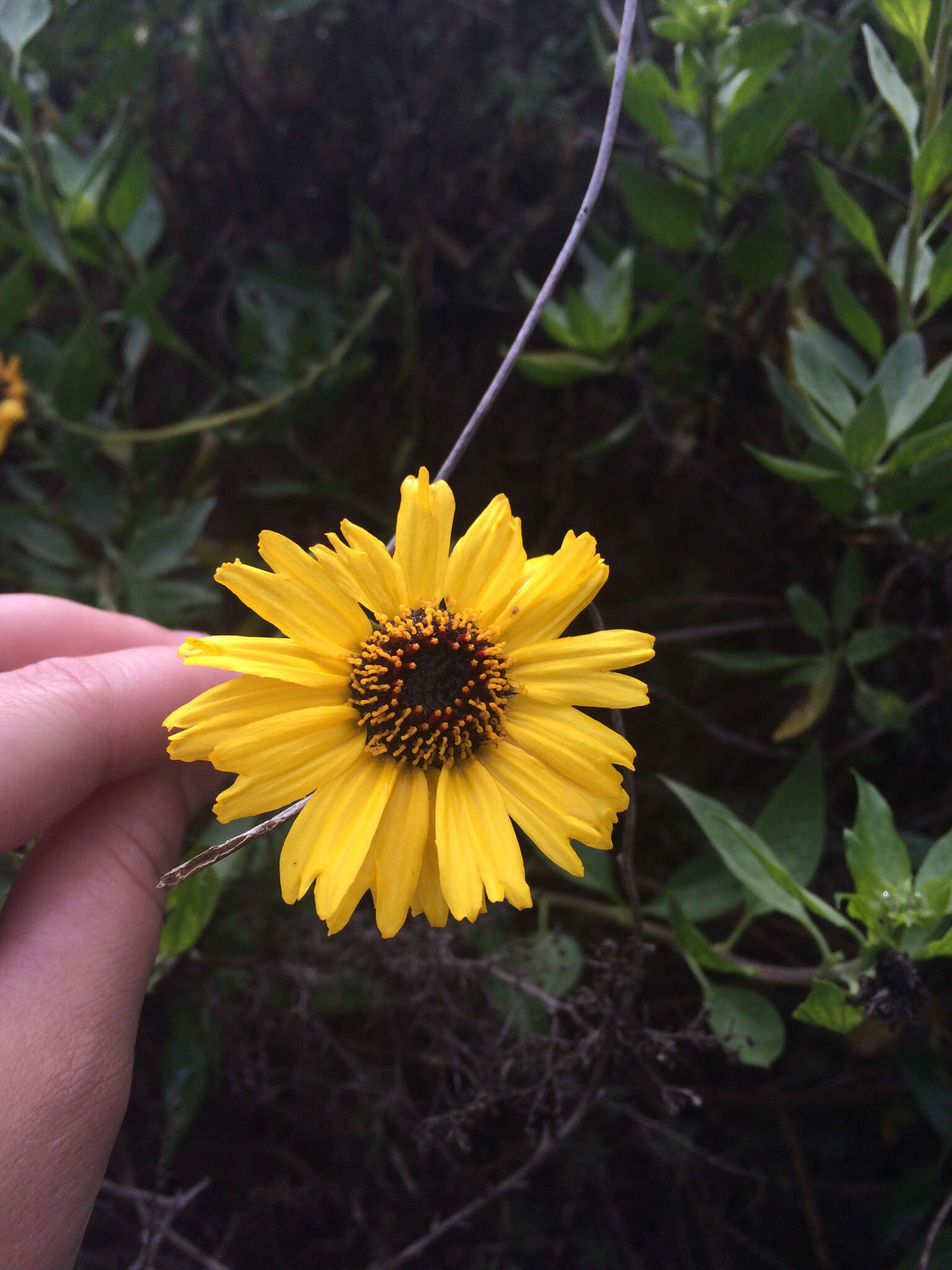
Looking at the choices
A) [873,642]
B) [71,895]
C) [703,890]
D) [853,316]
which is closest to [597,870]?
[703,890]

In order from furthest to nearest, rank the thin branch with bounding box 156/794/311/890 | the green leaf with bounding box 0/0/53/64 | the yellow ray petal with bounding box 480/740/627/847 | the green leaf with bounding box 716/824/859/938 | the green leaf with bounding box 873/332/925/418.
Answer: the green leaf with bounding box 0/0/53/64, the green leaf with bounding box 873/332/925/418, the green leaf with bounding box 716/824/859/938, the yellow ray petal with bounding box 480/740/627/847, the thin branch with bounding box 156/794/311/890

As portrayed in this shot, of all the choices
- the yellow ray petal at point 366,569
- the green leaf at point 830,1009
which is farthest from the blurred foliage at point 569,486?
the yellow ray petal at point 366,569

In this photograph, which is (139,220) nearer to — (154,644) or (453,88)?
(453,88)

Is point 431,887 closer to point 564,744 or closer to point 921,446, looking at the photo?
point 564,744

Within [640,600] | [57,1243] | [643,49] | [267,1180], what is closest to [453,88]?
[643,49]

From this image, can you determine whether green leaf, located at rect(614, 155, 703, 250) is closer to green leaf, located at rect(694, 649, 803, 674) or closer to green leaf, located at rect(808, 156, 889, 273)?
green leaf, located at rect(808, 156, 889, 273)

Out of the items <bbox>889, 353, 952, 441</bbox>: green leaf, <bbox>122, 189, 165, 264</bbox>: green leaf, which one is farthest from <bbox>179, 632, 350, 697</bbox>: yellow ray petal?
<bbox>122, 189, 165, 264</bbox>: green leaf
